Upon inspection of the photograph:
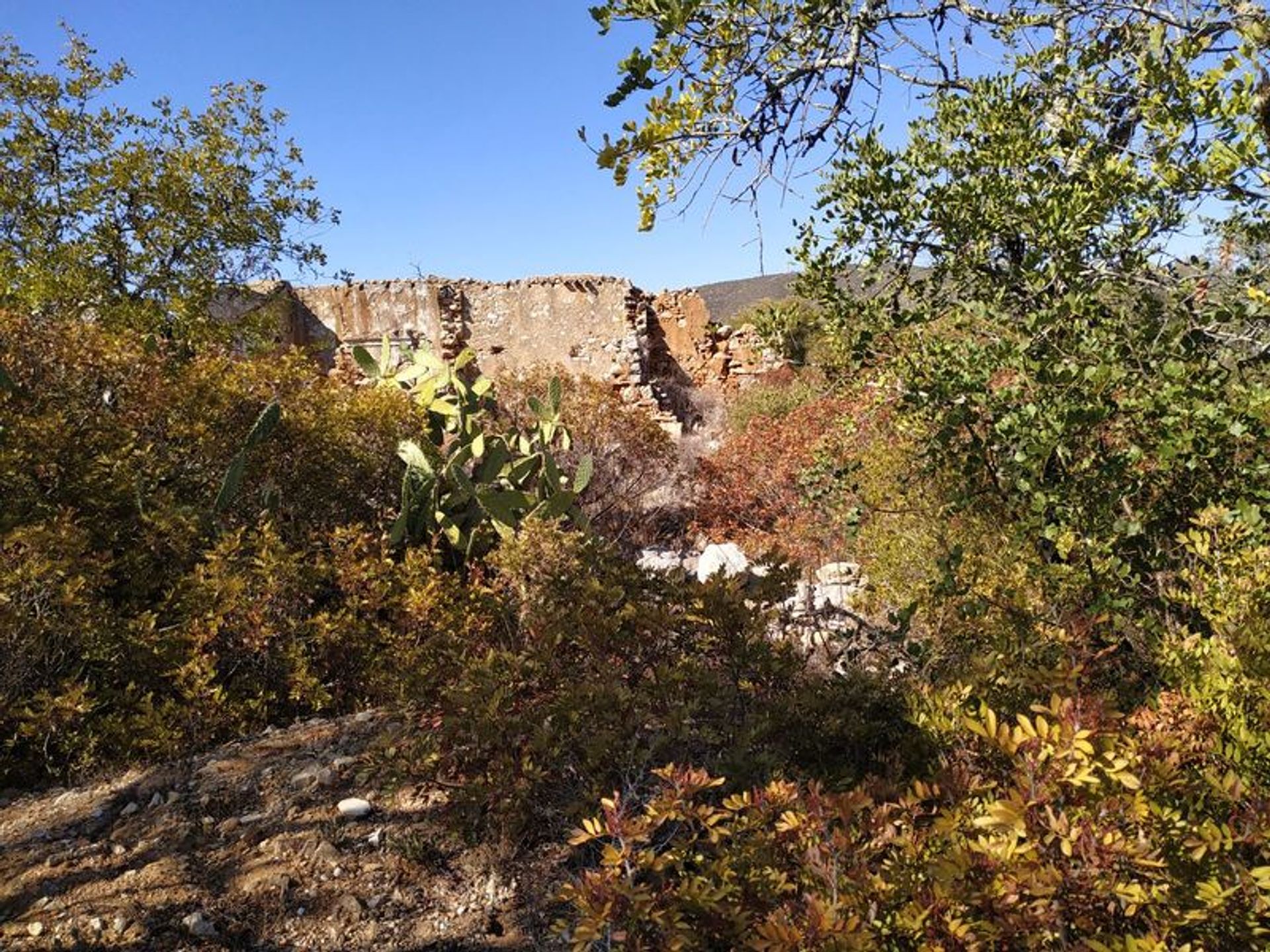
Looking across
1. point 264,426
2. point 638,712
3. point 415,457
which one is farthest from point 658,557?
point 638,712

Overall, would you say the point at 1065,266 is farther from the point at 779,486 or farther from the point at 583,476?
the point at 779,486

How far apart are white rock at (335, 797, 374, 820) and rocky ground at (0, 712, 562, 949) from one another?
16 mm

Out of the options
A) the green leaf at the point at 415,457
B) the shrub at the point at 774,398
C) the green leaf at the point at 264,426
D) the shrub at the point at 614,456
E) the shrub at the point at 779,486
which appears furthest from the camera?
the shrub at the point at 774,398

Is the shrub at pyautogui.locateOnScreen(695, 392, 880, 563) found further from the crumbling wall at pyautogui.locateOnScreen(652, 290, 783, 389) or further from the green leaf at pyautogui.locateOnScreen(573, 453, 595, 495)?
the crumbling wall at pyautogui.locateOnScreen(652, 290, 783, 389)

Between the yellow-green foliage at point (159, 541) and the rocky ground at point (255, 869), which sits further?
the yellow-green foliage at point (159, 541)

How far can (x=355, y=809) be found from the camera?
2.82 metres

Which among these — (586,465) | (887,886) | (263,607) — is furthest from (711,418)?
(887,886)

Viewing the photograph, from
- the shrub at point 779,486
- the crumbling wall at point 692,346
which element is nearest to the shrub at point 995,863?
the shrub at point 779,486

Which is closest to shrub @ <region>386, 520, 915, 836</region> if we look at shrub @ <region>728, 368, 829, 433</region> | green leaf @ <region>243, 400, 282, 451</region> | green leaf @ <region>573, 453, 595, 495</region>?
green leaf @ <region>243, 400, 282, 451</region>

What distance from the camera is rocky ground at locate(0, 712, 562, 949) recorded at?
2.31 m

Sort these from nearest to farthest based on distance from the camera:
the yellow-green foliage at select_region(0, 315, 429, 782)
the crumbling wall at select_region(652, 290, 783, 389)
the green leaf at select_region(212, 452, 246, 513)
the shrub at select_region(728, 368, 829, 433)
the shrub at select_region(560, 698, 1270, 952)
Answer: the shrub at select_region(560, 698, 1270, 952) < the yellow-green foliage at select_region(0, 315, 429, 782) < the green leaf at select_region(212, 452, 246, 513) < the shrub at select_region(728, 368, 829, 433) < the crumbling wall at select_region(652, 290, 783, 389)

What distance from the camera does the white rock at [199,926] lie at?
230 centimetres

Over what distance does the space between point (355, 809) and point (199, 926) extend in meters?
0.58

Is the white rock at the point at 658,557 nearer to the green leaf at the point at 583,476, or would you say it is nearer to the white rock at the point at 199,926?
the green leaf at the point at 583,476
